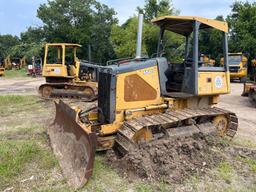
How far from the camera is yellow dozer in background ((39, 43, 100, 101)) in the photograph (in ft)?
41.0

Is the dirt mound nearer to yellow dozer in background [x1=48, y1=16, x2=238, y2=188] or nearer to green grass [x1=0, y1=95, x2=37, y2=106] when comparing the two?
yellow dozer in background [x1=48, y1=16, x2=238, y2=188]

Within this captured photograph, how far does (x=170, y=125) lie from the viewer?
17.7 feet

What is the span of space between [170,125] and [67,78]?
8.31m

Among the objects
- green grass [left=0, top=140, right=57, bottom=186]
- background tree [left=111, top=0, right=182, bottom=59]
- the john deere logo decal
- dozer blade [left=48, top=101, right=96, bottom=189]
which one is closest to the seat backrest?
the john deere logo decal

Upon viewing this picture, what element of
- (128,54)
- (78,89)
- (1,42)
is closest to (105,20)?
(128,54)

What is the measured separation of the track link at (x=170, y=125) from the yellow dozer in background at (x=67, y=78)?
689cm

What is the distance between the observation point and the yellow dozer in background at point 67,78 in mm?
12500

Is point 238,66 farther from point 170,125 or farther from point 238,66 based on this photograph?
point 170,125

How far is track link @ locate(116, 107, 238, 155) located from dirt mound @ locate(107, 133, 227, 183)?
16 cm

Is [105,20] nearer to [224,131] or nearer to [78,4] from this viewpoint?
[78,4]

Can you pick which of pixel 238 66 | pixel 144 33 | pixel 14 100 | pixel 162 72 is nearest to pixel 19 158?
pixel 162 72

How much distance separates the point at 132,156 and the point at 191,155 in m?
1.03

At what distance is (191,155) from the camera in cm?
492

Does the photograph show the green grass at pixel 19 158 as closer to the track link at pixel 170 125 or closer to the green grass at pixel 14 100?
the track link at pixel 170 125
